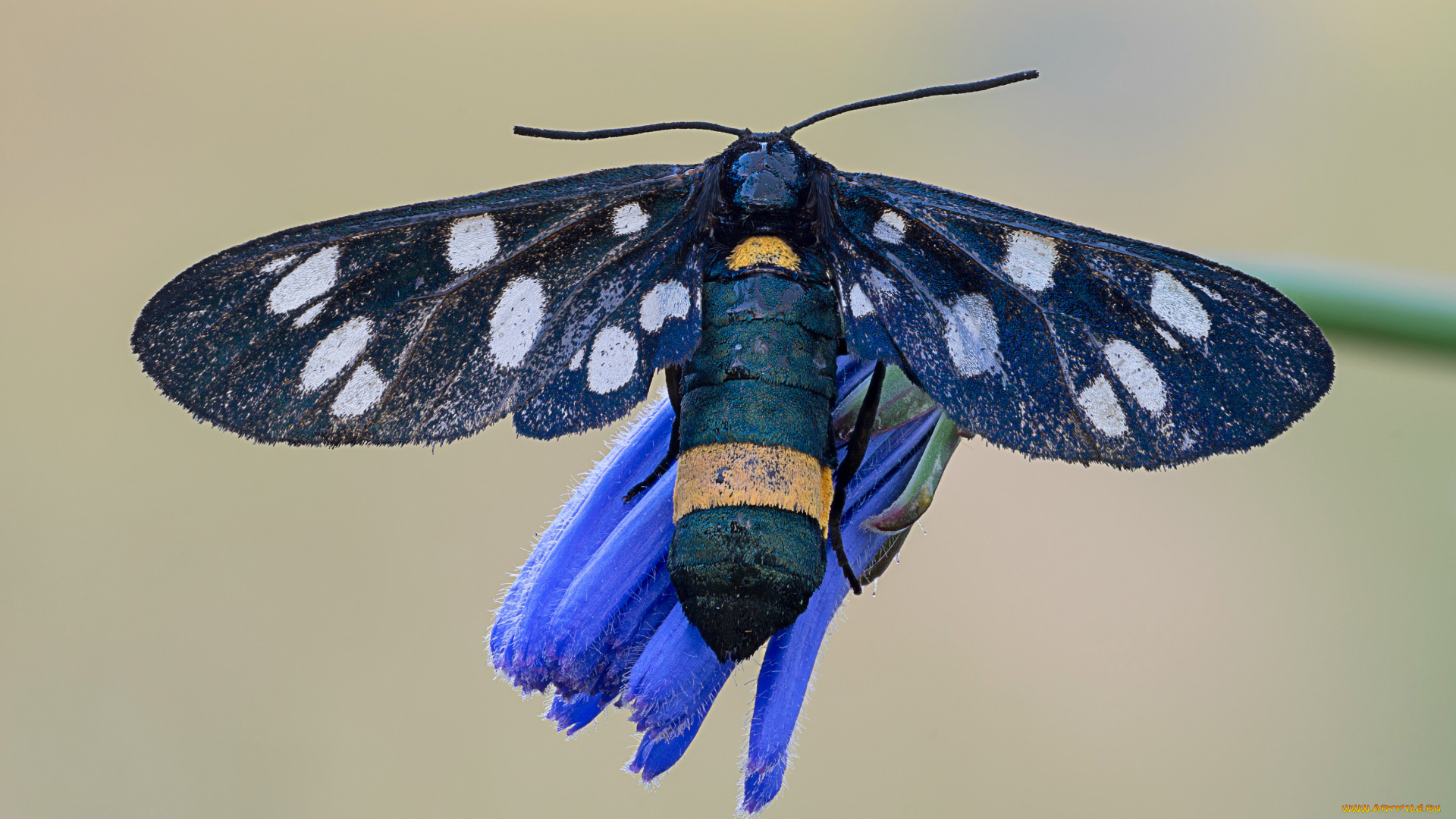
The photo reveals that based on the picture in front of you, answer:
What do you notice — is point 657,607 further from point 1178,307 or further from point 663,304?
point 1178,307

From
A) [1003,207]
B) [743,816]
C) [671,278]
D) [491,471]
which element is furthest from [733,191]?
[491,471]

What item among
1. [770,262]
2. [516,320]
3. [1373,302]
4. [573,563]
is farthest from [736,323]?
[1373,302]

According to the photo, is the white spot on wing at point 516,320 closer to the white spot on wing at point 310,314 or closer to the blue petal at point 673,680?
the white spot on wing at point 310,314

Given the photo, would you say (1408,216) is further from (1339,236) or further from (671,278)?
(671,278)

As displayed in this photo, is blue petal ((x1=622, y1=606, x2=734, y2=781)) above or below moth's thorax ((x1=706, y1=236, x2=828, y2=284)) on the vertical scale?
below

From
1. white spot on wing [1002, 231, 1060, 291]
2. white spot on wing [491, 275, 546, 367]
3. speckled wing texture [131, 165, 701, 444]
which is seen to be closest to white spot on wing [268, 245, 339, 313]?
speckled wing texture [131, 165, 701, 444]

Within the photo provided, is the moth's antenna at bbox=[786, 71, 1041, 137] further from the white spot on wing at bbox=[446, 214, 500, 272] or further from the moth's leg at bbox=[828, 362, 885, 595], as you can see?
the moth's leg at bbox=[828, 362, 885, 595]
